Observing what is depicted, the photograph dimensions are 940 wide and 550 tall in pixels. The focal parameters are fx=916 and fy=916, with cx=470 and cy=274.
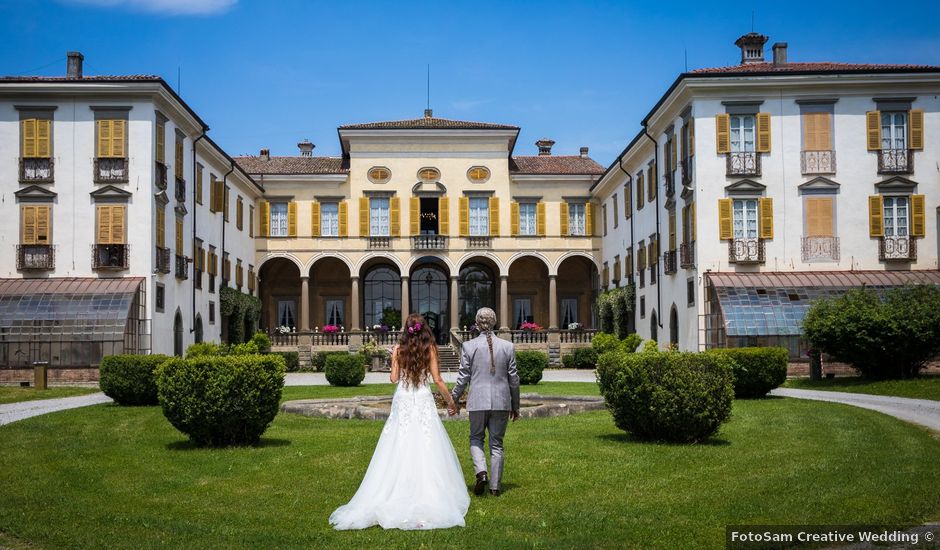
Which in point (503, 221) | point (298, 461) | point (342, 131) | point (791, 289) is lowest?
point (298, 461)

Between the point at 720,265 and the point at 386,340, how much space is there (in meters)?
17.3

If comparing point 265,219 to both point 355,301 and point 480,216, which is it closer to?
point 355,301

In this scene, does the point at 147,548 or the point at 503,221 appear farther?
the point at 503,221

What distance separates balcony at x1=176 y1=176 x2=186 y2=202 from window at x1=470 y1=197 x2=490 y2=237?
53.5ft

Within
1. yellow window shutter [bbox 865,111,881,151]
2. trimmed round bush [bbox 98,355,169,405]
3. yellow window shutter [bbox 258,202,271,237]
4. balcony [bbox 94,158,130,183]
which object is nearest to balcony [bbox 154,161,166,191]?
balcony [bbox 94,158,130,183]

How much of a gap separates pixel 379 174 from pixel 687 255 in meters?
19.4

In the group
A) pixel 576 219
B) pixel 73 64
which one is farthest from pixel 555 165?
pixel 73 64

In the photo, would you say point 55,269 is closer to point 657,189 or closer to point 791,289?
point 657,189

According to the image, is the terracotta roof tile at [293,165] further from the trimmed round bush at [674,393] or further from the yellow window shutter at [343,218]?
the trimmed round bush at [674,393]

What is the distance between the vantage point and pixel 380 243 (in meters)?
45.8

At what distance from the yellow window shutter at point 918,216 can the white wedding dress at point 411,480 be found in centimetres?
2696

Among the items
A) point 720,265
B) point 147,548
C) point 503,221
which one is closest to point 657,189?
point 720,265

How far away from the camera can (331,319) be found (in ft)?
160

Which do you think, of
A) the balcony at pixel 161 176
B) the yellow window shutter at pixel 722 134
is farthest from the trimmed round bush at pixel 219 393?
the yellow window shutter at pixel 722 134
